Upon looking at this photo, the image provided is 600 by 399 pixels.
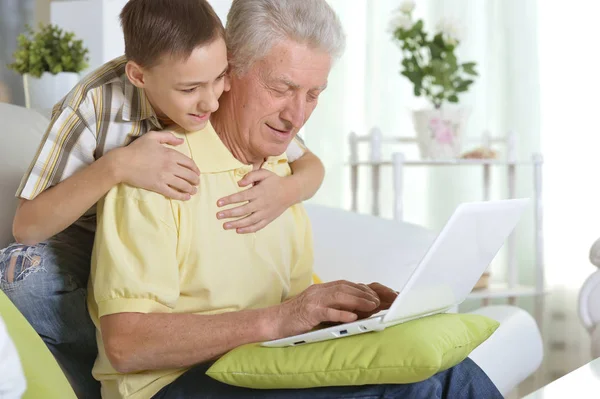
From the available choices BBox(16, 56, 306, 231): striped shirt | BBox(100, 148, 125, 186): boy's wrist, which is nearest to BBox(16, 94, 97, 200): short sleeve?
BBox(16, 56, 306, 231): striped shirt

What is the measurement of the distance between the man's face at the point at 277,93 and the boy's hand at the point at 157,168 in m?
0.16

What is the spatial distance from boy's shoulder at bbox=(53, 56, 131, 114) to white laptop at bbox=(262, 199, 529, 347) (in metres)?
0.51

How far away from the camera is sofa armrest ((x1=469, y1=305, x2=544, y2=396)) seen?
1.73m

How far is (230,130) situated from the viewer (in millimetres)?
1434

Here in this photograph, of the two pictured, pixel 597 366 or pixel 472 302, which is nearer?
pixel 597 366

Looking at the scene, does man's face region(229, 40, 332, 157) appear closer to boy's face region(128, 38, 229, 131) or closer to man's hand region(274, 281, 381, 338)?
boy's face region(128, 38, 229, 131)

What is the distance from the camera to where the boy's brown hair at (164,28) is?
3.97ft

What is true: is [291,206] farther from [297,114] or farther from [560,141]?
[560,141]

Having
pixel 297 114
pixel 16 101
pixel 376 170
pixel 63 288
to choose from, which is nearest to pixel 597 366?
pixel 297 114

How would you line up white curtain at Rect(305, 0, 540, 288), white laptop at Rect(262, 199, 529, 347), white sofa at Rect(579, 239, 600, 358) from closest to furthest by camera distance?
white laptop at Rect(262, 199, 529, 347) → white sofa at Rect(579, 239, 600, 358) → white curtain at Rect(305, 0, 540, 288)

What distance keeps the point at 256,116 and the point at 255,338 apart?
1.31 feet

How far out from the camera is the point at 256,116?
4.59 ft

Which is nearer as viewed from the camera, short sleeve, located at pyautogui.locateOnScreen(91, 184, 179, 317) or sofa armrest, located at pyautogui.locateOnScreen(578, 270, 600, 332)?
short sleeve, located at pyautogui.locateOnScreen(91, 184, 179, 317)

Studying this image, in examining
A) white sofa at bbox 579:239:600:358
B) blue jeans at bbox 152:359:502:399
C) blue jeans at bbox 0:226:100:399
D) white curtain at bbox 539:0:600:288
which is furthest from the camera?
white curtain at bbox 539:0:600:288
